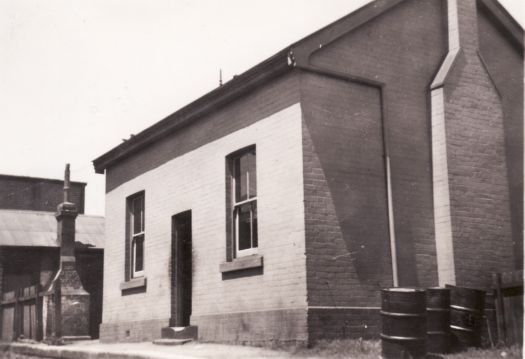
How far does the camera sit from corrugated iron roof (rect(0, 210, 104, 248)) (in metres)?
23.9

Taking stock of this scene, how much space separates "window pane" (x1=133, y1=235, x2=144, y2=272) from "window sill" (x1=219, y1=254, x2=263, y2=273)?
400cm

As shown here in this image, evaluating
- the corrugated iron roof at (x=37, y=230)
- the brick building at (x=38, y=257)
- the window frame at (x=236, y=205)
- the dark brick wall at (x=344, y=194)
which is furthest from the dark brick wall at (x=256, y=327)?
the corrugated iron roof at (x=37, y=230)

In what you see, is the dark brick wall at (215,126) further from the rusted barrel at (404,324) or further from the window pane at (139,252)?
the rusted barrel at (404,324)

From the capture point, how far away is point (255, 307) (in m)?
10.2

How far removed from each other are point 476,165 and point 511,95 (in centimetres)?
227

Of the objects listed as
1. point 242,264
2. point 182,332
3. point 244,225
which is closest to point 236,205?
point 244,225

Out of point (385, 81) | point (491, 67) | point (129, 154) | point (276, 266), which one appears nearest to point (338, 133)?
point (385, 81)

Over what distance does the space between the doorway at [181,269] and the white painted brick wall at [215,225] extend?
167 mm

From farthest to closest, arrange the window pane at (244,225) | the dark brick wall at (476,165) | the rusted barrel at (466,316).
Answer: the window pane at (244,225) → the dark brick wall at (476,165) → the rusted barrel at (466,316)

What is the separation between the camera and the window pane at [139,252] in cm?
1456

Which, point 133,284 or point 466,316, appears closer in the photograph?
point 466,316

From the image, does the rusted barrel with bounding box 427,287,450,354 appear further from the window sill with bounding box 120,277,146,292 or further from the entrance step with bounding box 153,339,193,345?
the window sill with bounding box 120,277,146,292

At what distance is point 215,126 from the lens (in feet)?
39.1

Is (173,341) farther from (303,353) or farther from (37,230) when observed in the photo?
(37,230)
